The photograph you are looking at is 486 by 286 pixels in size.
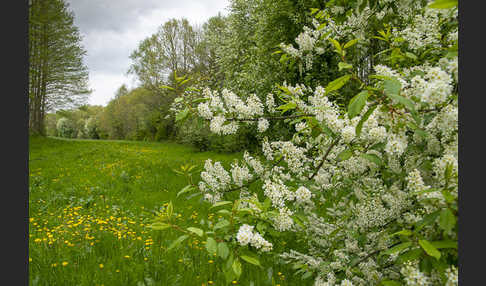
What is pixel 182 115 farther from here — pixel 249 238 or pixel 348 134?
pixel 348 134

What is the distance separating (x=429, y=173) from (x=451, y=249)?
69cm

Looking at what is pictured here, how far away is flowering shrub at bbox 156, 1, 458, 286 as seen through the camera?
49.1 inches

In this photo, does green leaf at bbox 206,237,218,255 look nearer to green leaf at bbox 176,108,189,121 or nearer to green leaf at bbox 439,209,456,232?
green leaf at bbox 176,108,189,121

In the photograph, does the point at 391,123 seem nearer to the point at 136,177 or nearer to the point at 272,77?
the point at 272,77

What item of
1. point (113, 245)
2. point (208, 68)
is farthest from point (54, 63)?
point (113, 245)

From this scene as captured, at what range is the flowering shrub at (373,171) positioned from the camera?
1.25m

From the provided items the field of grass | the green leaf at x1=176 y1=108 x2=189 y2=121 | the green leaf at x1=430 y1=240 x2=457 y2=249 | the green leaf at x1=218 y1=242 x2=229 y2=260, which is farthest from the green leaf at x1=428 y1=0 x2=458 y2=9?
the field of grass

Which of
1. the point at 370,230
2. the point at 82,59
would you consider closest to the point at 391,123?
the point at 370,230

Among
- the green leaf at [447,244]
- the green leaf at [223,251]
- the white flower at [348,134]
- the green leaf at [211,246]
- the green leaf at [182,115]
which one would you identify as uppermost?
the green leaf at [182,115]

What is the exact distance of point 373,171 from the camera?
1913 millimetres

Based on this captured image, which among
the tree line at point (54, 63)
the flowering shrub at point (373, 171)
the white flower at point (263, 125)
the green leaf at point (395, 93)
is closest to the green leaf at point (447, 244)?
the flowering shrub at point (373, 171)

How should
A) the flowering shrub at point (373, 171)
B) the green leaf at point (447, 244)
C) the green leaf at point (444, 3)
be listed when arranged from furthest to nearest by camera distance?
1. the flowering shrub at point (373, 171)
2. the green leaf at point (447, 244)
3. the green leaf at point (444, 3)

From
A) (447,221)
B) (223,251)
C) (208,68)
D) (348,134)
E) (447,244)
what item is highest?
(208,68)

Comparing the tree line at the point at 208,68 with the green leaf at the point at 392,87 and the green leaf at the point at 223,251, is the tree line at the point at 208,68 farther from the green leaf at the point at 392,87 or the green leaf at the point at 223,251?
the green leaf at the point at 392,87
